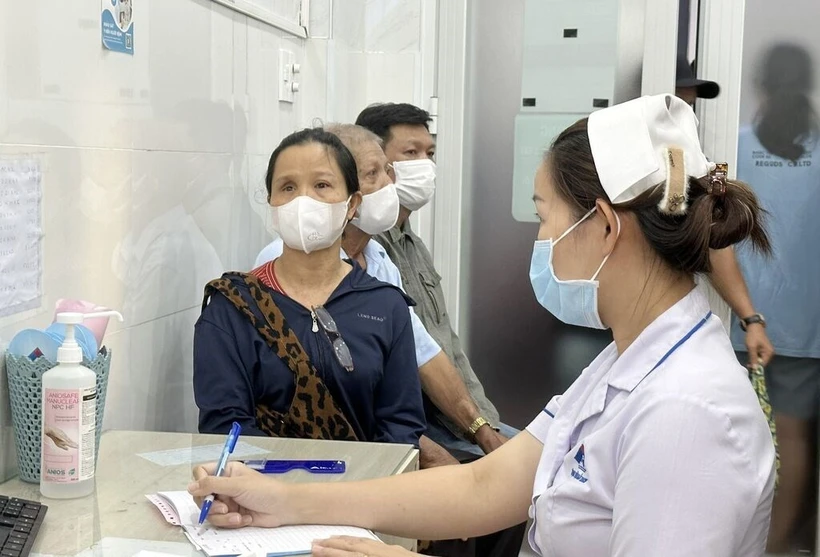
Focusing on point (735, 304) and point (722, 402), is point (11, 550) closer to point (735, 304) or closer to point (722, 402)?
point (722, 402)

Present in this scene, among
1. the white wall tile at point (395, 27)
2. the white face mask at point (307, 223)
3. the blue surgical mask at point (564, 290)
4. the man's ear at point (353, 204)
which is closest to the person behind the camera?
the blue surgical mask at point (564, 290)

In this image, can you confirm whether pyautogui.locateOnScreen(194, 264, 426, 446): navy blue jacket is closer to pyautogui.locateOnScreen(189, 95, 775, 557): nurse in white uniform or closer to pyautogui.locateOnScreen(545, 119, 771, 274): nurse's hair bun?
pyautogui.locateOnScreen(189, 95, 775, 557): nurse in white uniform

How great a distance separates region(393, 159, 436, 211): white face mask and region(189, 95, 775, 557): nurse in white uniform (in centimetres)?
131

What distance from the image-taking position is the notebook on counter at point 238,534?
1201 mm

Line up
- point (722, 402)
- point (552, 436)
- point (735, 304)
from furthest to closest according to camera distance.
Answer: point (735, 304) → point (552, 436) → point (722, 402)

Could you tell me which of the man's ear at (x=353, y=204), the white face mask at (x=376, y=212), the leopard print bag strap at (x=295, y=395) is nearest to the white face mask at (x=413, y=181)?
the white face mask at (x=376, y=212)

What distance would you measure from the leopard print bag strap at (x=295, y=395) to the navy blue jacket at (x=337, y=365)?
16mm

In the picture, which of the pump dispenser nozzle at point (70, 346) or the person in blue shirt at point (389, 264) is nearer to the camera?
the pump dispenser nozzle at point (70, 346)

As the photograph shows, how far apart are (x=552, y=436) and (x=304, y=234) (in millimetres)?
787

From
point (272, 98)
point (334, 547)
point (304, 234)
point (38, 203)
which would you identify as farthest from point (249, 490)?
point (272, 98)

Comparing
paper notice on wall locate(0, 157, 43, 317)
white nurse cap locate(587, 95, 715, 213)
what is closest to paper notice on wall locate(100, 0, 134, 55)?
paper notice on wall locate(0, 157, 43, 317)

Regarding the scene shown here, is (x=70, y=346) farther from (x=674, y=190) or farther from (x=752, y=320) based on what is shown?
(x=752, y=320)

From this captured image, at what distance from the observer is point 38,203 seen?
1.52 metres

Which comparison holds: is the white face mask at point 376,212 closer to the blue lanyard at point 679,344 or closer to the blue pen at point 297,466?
the blue pen at point 297,466
